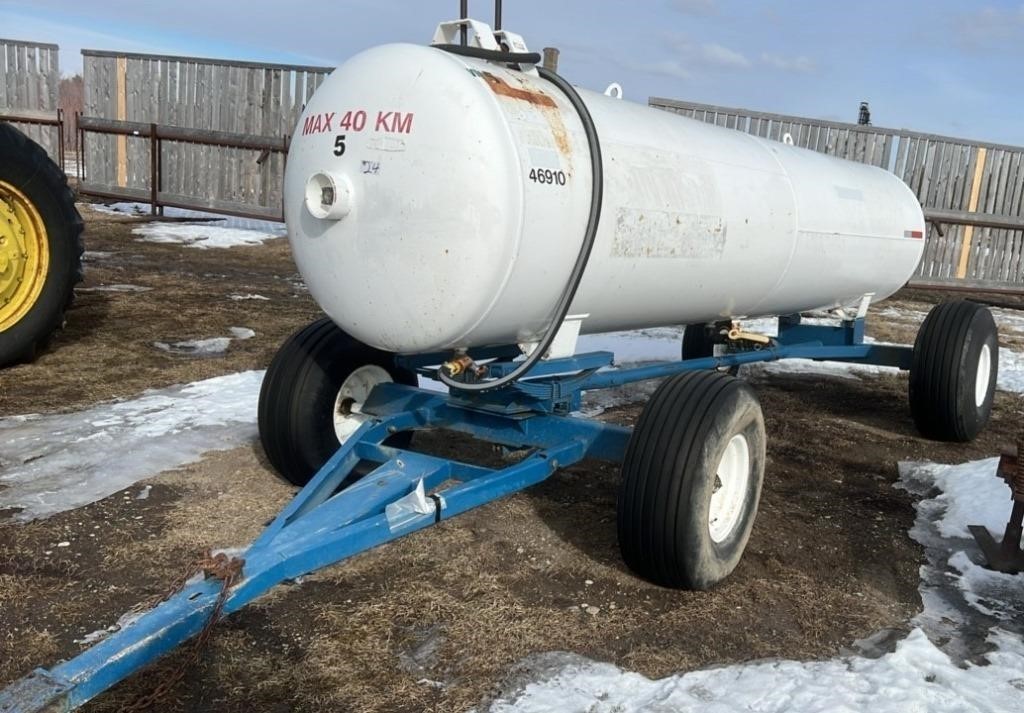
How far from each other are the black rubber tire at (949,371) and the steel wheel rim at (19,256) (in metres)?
5.68

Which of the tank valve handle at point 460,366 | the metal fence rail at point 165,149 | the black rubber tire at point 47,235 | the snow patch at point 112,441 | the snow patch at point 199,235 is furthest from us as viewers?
the metal fence rail at point 165,149

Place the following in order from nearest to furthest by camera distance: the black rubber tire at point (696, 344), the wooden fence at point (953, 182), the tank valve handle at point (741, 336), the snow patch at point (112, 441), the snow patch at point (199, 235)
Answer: the snow patch at point (112, 441) → the tank valve handle at point (741, 336) → the black rubber tire at point (696, 344) → the snow patch at point (199, 235) → the wooden fence at point (953, 182)

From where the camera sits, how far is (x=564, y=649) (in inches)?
118

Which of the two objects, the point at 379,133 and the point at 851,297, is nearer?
the point at 379,133

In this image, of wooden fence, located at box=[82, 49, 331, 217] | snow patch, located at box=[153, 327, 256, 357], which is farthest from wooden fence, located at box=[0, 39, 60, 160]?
snow patch, located at box=[153, 327, 256, 357]

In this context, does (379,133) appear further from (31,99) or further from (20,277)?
(31,99)

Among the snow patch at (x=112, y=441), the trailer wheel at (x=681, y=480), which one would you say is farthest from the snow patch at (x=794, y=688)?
the snow patch at (x=112, y=441)

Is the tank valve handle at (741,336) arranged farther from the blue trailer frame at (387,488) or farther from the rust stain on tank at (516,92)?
the rust stain on tank at (516,92)

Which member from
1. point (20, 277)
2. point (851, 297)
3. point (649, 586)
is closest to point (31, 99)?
point (20, 277)

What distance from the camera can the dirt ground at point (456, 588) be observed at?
2.81 meters

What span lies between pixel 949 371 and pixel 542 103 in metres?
3.64

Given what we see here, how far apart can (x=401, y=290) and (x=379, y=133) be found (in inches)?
22.2

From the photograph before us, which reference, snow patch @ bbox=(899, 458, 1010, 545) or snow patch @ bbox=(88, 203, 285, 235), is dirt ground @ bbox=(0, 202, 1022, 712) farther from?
snow patch @ bbox=(88, 203, 285, 235)

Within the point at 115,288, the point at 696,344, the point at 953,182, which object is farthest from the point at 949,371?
the point at 953,182
